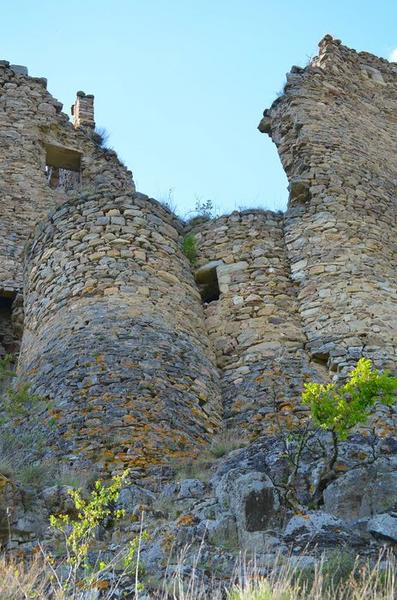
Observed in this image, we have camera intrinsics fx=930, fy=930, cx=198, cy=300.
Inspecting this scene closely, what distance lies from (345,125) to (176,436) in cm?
719

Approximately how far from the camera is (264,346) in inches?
423

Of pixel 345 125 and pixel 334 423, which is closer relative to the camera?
pixel 334 423

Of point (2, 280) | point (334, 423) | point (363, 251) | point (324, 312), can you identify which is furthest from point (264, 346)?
point (2, 280)

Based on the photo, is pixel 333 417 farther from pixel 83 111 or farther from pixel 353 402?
pixel 83 111

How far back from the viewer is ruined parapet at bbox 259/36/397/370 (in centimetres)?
1081

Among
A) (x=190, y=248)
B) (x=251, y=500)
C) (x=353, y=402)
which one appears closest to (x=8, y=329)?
(x=190, y=248)

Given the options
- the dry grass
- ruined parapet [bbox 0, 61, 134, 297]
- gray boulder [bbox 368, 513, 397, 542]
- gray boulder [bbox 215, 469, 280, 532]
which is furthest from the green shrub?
ruined parapet [bbox 0, 61, 134, 297]

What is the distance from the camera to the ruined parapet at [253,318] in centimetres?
1004

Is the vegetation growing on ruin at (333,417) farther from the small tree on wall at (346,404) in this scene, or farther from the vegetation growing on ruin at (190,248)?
the vegetation growing on ruin at (190,248)

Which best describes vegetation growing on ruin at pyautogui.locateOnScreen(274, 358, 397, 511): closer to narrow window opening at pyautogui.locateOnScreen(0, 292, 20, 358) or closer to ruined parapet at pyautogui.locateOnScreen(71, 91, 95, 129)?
narrow window opening at pyautogui.locateOnScreen(0, 292, 20, 358)

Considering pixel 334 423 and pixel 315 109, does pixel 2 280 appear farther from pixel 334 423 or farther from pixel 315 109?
pixel 334 423

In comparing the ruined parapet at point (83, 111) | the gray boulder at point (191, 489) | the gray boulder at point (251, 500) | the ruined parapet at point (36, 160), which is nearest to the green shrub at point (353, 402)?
the gray boulder at point (251, 500)

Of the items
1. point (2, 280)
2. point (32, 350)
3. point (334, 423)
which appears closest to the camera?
point (334, 423)

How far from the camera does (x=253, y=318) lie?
11.2 meters
